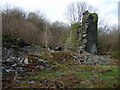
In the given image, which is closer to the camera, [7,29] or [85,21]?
[7,29]

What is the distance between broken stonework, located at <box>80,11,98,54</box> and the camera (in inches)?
698

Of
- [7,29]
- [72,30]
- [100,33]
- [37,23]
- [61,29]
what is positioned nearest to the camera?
[7,29]

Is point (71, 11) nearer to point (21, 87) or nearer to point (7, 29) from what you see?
point (7, 29)

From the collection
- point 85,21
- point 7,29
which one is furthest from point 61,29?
point 7,29

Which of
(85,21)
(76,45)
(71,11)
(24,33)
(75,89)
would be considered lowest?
(75,89)

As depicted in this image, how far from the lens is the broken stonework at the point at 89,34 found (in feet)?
→ 58.1

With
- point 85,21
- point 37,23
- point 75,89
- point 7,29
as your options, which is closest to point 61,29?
point 37,23

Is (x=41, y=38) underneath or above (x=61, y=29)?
underneath

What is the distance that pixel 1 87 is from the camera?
380 cm

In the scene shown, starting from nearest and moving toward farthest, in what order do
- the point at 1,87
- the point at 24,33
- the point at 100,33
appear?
the point at 1,87 → the point at 24,33 → the point at 100,33

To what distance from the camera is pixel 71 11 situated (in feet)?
78.3

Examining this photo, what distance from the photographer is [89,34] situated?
17953 millimetres

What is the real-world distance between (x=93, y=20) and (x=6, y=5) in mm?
14597

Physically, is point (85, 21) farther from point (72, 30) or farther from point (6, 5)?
point (6, 5)
